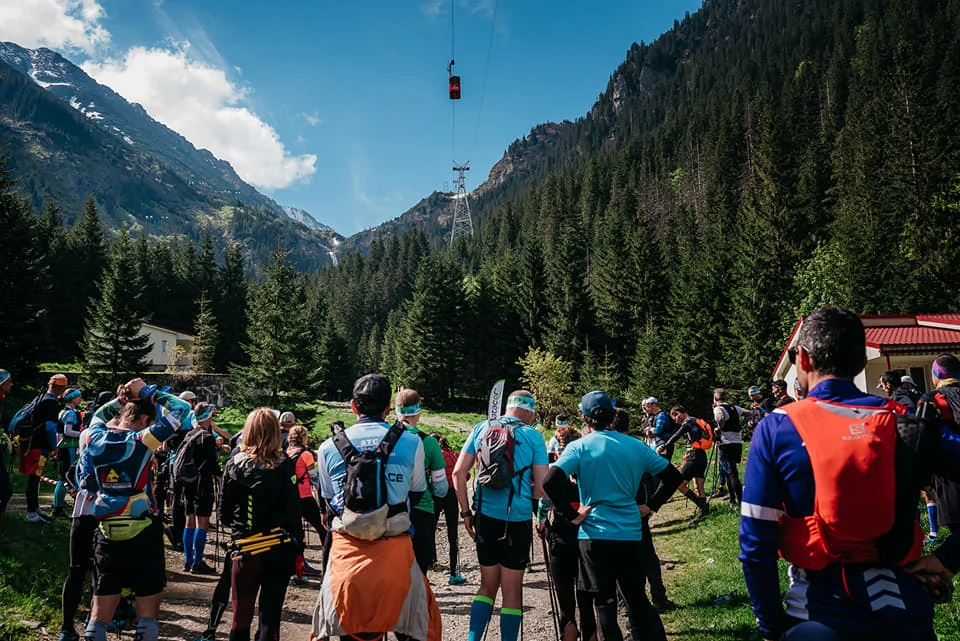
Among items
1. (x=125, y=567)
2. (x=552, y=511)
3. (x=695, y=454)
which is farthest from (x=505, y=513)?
(x=695, y=454)

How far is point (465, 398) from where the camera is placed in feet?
197

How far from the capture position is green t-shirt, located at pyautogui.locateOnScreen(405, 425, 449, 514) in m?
5.34

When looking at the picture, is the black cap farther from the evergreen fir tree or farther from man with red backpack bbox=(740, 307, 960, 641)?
the evergreen fir tree

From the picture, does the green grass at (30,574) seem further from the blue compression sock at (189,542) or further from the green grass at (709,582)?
the green grass at (709,582)

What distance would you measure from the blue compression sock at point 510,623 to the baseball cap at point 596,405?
2.07m

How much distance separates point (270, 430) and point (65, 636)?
9.26ft

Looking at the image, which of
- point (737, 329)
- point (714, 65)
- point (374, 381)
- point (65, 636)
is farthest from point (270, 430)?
point (714, 65)

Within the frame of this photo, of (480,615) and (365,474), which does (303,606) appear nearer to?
(480,615)

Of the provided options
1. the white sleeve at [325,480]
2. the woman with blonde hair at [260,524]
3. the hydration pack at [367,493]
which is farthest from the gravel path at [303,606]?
the hydration pack at [367,493]

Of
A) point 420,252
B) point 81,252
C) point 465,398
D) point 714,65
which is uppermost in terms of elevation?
point 714,65

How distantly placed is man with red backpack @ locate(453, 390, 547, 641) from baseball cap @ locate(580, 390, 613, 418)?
0.85 m

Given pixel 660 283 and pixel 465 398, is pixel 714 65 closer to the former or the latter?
pixel 660 283

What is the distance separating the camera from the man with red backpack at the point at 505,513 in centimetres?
534

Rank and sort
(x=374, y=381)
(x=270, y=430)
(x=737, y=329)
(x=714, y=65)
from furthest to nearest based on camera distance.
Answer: (x=714, y=65) → (x=737, y=329) → (x=270, y=430) → (x=374, y=381)
